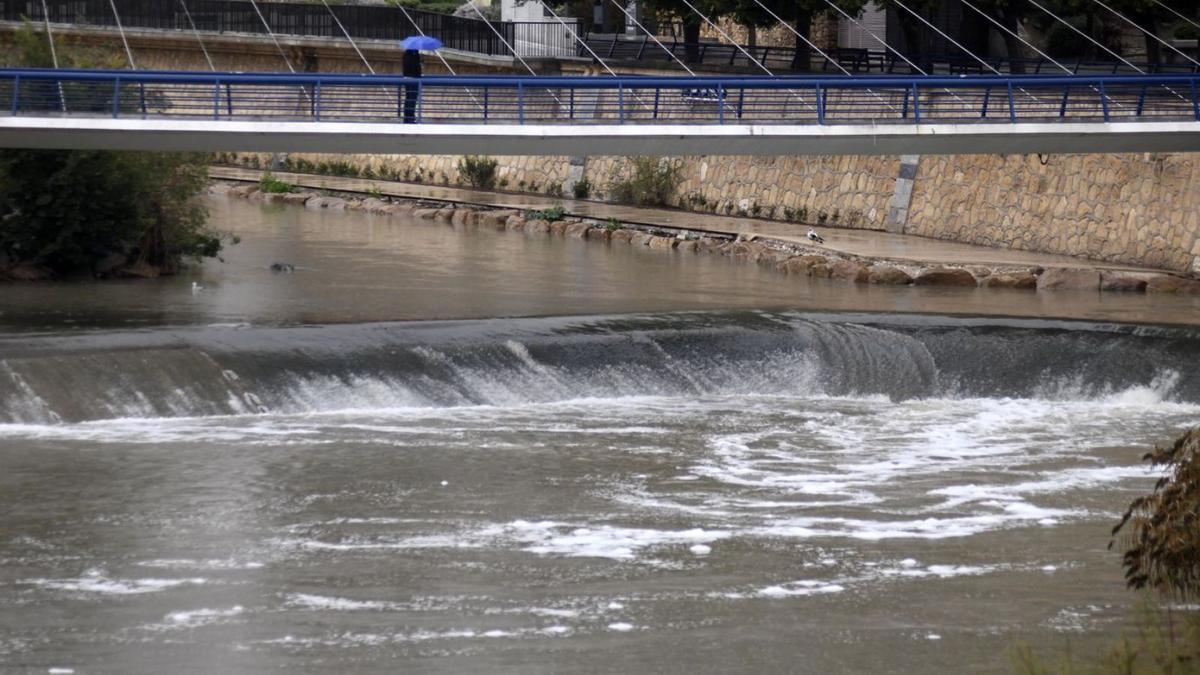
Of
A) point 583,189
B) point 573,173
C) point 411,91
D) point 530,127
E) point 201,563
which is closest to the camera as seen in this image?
point 201,563

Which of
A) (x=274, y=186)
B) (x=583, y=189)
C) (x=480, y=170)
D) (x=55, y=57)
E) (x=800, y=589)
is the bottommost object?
(x=800, y=589)

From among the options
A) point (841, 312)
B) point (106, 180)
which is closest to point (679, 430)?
point (841, 312)

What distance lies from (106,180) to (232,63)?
1356 inches

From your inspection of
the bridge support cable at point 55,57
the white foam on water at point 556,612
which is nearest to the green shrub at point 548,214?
the bridge support cable at point 55,57

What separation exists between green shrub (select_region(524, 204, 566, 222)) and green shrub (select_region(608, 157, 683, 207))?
296cm

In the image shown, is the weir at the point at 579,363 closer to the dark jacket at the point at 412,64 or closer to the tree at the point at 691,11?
the dark jacket at the point at 412,64

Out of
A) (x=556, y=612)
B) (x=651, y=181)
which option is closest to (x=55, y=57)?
(x=651, y=181)

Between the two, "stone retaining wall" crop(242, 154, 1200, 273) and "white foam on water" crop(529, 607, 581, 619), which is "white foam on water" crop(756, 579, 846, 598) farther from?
"stone retaining wall" crop(242, 154, 1200, 273)

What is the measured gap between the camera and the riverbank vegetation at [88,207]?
101 ft

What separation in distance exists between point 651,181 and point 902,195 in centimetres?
865

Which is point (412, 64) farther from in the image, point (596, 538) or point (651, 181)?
point (651, 181)

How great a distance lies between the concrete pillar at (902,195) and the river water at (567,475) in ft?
26.8

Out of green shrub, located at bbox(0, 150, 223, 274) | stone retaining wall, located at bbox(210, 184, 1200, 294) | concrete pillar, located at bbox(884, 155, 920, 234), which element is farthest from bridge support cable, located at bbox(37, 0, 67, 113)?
concrete pillar, located at bbox(884, 155, 920, 234)

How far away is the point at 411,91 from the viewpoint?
27.9 m
